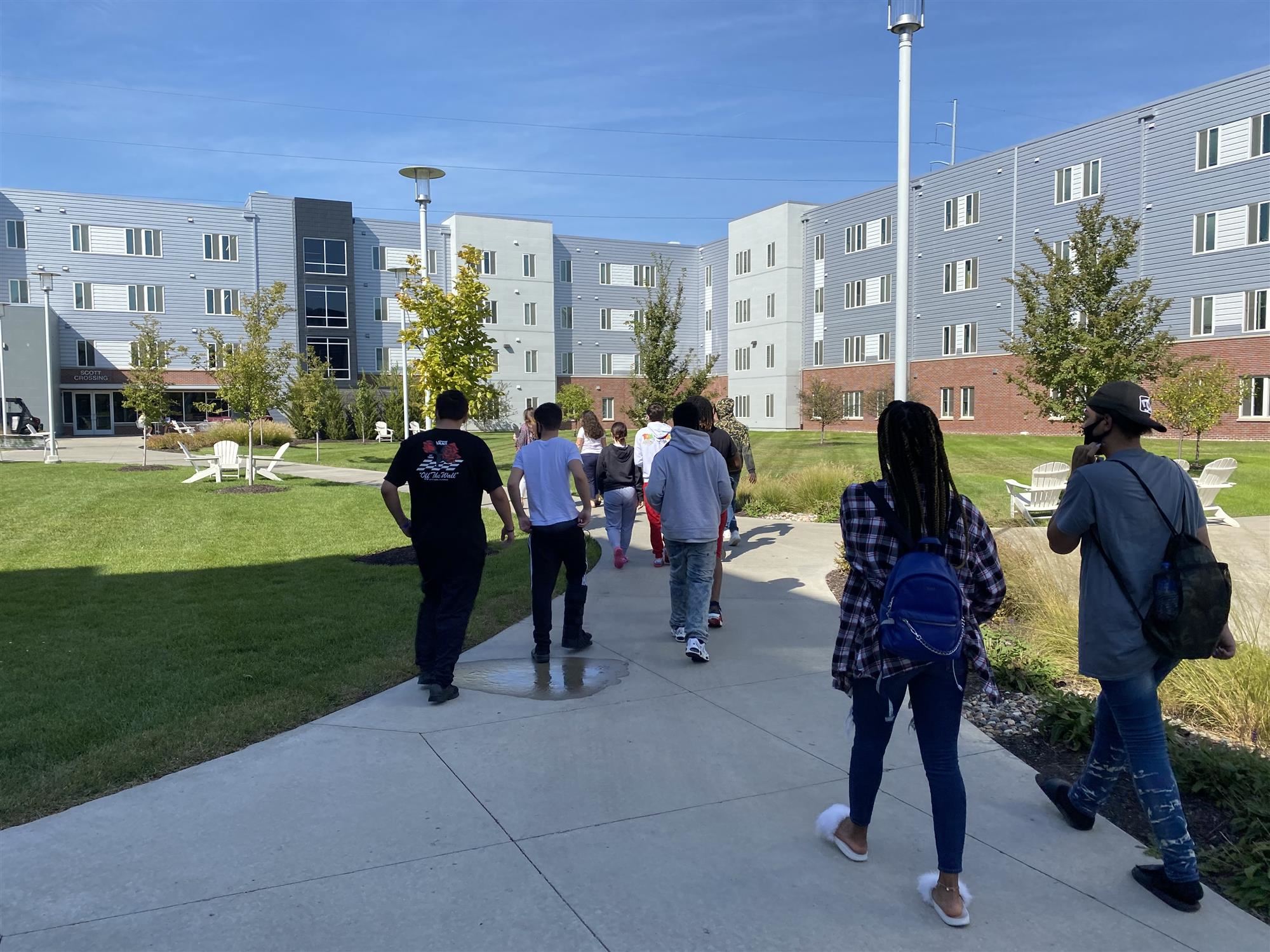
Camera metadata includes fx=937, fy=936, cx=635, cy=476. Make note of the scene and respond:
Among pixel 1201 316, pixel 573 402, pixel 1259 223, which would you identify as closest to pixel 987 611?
pixel 1259 223

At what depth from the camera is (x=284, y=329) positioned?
2186 inches

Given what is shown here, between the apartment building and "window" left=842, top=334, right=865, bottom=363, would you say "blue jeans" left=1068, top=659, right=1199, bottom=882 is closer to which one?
the apartment building

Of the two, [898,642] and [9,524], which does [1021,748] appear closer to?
[898,642]

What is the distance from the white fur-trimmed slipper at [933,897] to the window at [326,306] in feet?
192

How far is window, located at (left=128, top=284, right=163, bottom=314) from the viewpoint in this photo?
2088 inches

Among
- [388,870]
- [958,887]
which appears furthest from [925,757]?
[388,870]

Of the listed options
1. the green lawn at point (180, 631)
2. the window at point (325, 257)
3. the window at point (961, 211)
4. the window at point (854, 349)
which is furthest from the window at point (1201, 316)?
the window at point (325, 257)

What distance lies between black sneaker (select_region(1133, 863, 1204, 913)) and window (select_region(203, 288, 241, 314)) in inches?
2283

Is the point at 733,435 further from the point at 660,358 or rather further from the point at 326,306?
the point at 326,306

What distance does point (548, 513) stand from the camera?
683cm

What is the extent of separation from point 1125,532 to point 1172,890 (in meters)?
1.34

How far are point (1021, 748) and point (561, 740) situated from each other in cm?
254

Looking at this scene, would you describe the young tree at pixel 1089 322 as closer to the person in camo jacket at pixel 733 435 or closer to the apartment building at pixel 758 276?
the person in camo jacket at pixel 733 435

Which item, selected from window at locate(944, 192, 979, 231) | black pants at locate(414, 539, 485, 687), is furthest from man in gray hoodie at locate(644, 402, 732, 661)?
window at locate(944, 192, 979, 231)
